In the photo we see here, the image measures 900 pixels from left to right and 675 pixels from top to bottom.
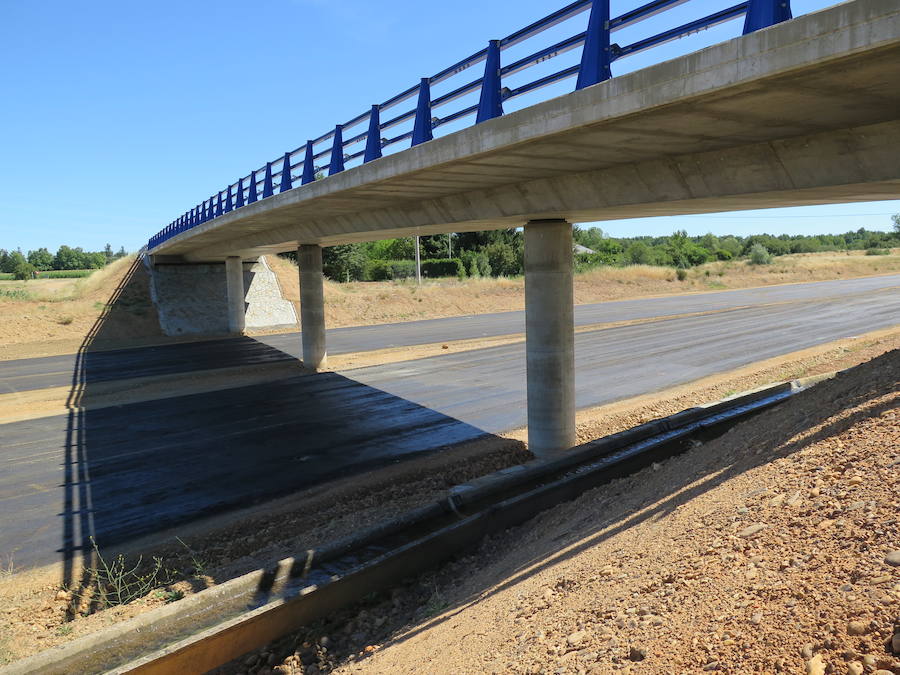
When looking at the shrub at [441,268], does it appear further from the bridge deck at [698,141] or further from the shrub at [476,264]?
the bridge deck at [698,141]

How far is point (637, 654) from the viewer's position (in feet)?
14.2

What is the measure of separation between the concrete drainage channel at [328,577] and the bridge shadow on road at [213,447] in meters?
2.51

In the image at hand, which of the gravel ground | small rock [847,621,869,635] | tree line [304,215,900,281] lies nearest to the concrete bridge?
the gravel ground

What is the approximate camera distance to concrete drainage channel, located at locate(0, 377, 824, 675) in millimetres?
Answer: 7070

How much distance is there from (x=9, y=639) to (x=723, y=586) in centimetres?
814

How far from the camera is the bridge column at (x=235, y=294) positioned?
1603 inches

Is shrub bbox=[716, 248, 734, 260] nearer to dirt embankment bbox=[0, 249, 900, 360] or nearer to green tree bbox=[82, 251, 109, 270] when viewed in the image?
dirt embankment bbox=[0, 249, 900, 360]

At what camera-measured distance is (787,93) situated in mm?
6012

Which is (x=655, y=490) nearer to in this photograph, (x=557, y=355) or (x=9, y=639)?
(x=557, y=355)

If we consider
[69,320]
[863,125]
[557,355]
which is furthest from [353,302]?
[863,125]

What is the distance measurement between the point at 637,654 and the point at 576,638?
64 cm

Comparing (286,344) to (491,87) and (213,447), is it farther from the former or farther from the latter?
(491,87)

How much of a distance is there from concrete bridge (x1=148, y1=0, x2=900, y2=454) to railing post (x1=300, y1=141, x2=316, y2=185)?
64 mm

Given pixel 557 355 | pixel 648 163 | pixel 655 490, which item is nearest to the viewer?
pixel 655 490
